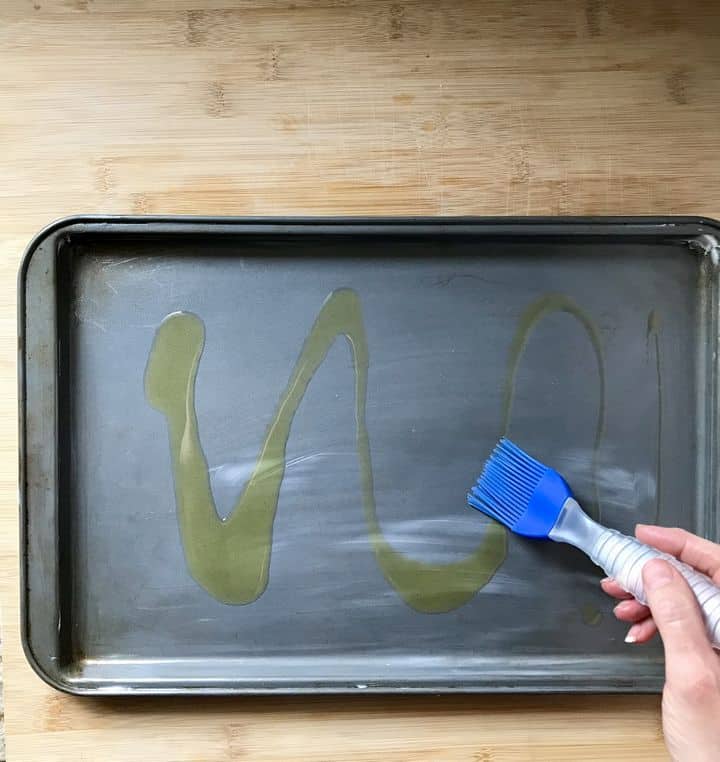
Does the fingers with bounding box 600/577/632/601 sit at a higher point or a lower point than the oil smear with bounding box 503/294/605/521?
lower

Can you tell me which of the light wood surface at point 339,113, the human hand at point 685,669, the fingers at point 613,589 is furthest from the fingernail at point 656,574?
the light wood surface at point 339,113

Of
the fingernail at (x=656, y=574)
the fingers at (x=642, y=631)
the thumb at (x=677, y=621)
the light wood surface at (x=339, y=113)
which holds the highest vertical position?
the light wood surface at (x=339, y=113)

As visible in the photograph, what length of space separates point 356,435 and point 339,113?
0.27 metres

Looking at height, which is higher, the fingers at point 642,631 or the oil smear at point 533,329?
the oil smear at point 533,329

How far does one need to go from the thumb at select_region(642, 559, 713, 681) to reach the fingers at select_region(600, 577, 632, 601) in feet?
0.38

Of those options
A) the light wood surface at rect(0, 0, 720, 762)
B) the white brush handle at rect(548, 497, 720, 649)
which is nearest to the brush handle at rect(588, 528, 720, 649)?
the white brush handle at rect(548, 497, 720, 649)

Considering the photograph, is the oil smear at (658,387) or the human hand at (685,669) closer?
the human hand at (685,669)

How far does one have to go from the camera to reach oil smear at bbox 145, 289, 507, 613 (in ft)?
1.79

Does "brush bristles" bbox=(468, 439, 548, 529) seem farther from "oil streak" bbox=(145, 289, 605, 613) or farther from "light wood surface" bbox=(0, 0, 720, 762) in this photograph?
"light wood surface" bbox=(0, 0, 720, 762)

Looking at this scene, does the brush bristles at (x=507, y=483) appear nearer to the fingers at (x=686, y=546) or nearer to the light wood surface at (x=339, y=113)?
→ the fingers at (x=686, y=546)

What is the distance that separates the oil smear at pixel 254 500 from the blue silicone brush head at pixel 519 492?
0.02m

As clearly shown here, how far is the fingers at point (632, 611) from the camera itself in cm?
52

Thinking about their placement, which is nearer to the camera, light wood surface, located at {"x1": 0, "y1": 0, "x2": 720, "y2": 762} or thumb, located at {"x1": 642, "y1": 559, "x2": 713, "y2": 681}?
thumb, located at {"x1": 642, "y1": 559, "x2": 713, "y2": 681}

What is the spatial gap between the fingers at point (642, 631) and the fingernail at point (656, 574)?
12cm
